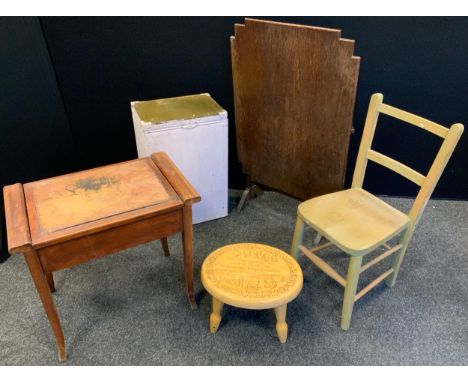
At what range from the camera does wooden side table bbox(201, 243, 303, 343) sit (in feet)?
4.85

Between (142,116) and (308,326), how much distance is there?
1.30 m

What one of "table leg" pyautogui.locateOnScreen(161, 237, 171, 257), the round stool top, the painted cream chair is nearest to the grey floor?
"table leg" pyautogui.locateOnScreen(161, 237, 171, 257)

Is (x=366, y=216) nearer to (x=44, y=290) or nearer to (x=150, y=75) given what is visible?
(x=44, y=290)

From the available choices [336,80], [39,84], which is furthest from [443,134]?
[39,84]

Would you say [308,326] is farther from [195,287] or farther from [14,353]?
[14,353]

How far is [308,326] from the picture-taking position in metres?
1.74

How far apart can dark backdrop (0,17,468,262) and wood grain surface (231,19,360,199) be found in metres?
0.29

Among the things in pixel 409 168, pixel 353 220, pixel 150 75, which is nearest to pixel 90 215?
pixel 353 220

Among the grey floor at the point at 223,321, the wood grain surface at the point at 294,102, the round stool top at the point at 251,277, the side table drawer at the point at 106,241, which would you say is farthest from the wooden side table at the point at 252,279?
the wood grain surface at the point at 294,102

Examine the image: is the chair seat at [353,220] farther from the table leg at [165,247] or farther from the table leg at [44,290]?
the table leg at [44,290]

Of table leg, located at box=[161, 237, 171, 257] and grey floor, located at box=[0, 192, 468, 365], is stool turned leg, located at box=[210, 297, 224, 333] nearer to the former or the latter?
grey floor, located at box=[0, 192, 468, 365]

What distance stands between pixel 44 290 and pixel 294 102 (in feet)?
4.57

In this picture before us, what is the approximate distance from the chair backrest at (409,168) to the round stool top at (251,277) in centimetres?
59

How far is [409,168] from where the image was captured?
1.71 metres
